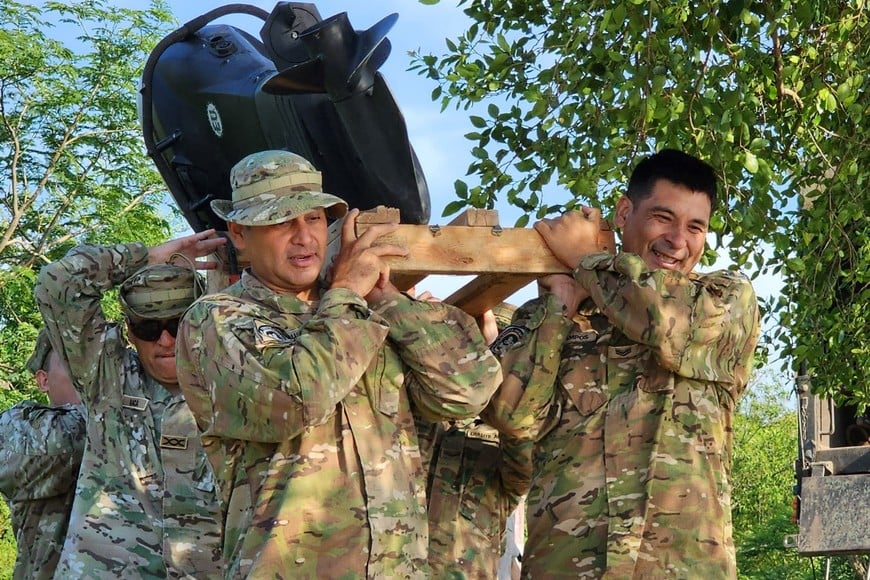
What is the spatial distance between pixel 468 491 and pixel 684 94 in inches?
90.5

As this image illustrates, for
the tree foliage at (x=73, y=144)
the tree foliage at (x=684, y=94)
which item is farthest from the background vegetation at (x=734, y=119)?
the tree foliage at (x=73, y=144)

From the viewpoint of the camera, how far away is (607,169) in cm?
650

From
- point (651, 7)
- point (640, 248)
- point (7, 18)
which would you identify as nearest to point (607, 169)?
point (651, 7)

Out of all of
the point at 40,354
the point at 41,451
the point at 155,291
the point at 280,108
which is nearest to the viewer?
the point at 155,291

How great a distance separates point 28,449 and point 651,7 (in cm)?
306

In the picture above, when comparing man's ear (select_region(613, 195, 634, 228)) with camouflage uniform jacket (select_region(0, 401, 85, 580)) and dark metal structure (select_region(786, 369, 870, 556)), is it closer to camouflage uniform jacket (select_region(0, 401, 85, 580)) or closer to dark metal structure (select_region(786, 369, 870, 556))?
camouflage uniform jacket (select_region(0, 401, 85, 580))

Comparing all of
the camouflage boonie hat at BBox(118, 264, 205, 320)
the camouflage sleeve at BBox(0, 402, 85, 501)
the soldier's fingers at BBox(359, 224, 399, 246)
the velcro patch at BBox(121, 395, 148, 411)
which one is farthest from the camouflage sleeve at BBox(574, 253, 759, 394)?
the camouflage sleeve at BBox(0, 402, 85, 501)

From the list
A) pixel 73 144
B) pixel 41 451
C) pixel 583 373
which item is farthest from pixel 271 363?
pixel 73 144

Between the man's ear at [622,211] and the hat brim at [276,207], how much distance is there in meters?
0.93

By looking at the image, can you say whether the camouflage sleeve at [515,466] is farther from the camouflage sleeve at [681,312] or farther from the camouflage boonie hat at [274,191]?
the camouflage boonie hat at [274,191]

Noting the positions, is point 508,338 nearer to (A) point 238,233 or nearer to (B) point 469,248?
(B) point 469,248

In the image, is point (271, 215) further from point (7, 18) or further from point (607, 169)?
point (7, 18)

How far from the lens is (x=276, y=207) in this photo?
4496 millimetres

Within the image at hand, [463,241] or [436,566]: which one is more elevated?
[463,241]
